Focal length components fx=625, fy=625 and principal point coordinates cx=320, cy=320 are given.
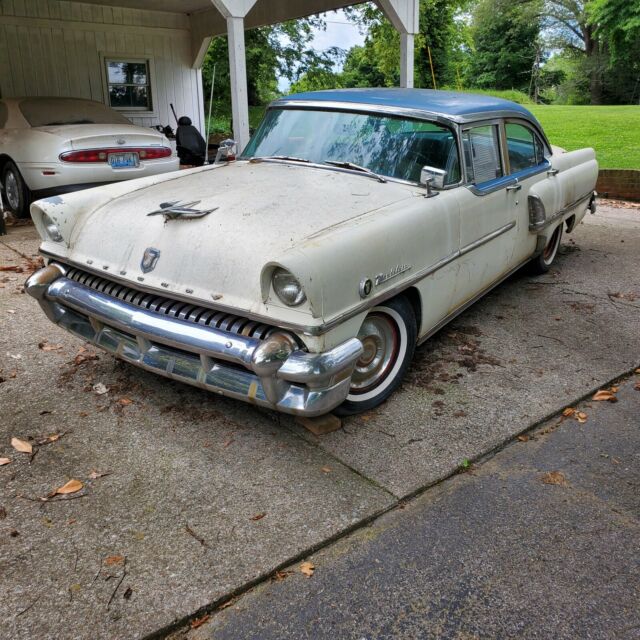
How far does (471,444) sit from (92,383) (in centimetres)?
222

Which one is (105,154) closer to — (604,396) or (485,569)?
(604,396)

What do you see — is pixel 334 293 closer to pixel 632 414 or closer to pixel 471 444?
pixel 471 444

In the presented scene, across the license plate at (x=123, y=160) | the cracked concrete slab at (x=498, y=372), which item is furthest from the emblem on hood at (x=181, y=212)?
the license plate at (x=123, y=160)

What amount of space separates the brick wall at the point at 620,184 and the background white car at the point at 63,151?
23.3 feet

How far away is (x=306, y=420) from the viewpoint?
10.8ft

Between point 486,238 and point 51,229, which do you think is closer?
point 51,229

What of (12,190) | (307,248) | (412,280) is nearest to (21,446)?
(307,248)

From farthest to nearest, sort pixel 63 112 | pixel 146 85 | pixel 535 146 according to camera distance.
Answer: pixel 146 85, pixel 63 112, pixel 535 146

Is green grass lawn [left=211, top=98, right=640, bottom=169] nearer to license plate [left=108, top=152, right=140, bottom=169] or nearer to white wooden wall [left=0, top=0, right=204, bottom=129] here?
white wooden wall [left=0, top=0, right=204, bottom=129]

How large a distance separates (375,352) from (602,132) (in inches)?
629

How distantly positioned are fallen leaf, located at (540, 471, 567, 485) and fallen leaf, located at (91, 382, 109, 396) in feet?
7.94

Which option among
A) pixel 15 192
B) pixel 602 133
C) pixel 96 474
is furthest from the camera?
pixel 602 133

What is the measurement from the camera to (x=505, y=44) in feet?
157

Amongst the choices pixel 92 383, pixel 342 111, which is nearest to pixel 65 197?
pixel 92 383
